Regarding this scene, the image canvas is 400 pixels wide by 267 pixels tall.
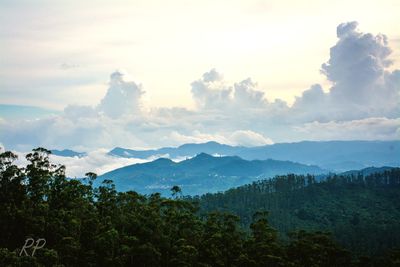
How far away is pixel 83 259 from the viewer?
77.3 m

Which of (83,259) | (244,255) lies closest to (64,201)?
(83,259)

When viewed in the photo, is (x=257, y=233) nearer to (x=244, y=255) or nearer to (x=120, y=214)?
(x=244, y=255)

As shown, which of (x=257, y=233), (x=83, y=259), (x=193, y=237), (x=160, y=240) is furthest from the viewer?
(x=257, y=233)

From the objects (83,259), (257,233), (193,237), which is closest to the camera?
(83,259)

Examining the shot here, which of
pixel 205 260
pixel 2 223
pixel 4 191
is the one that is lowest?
pixel 205 260

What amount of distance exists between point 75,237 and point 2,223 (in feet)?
43.4

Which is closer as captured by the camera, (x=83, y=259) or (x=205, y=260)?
(x=83, y=259)

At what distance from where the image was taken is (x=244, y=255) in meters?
88.5

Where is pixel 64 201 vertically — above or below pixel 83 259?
above

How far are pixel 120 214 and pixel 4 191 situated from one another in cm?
2246

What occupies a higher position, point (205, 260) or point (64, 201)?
point (64, 201)

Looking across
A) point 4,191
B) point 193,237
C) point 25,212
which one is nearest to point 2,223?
point 25,212

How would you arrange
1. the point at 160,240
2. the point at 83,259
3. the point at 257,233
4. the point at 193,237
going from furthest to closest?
the point at 257,233 → the point at 193,237 → the point at 160,240 → the point at 83,259

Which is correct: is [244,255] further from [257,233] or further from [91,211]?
[91,211]
